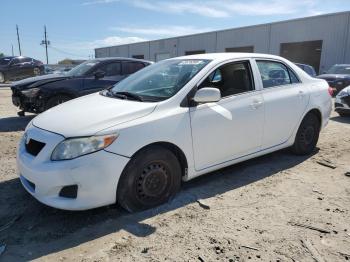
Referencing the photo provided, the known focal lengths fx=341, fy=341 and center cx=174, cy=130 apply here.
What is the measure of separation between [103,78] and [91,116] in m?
5.20

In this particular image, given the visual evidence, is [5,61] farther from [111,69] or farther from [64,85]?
[64,85]

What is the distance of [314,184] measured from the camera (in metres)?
4.27

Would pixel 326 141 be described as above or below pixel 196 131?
below

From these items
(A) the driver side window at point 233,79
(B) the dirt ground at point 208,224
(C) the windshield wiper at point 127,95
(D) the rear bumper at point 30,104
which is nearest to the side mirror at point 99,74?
(D) the rear bumper at point 30,104

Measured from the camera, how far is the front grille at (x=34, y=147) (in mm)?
3201

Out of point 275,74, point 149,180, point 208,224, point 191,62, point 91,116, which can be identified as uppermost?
point 191,62

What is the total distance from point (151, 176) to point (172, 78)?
1.26m

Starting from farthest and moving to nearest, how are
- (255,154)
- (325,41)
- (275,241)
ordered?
(325,41) < (255,154) < (275,241)

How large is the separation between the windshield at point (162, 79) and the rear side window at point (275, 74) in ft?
3.04

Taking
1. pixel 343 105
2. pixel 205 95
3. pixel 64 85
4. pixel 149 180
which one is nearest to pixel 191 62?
pixel 205 95

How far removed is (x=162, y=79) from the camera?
4.11 meters

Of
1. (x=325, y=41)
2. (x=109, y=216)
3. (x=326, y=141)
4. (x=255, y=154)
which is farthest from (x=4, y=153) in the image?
(x=325, y=41)

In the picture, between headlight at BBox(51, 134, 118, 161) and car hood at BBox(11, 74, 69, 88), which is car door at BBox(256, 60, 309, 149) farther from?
car hood at BBox(11, 74, 69, 88)

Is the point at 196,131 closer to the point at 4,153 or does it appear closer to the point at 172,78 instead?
the point at 172,78
